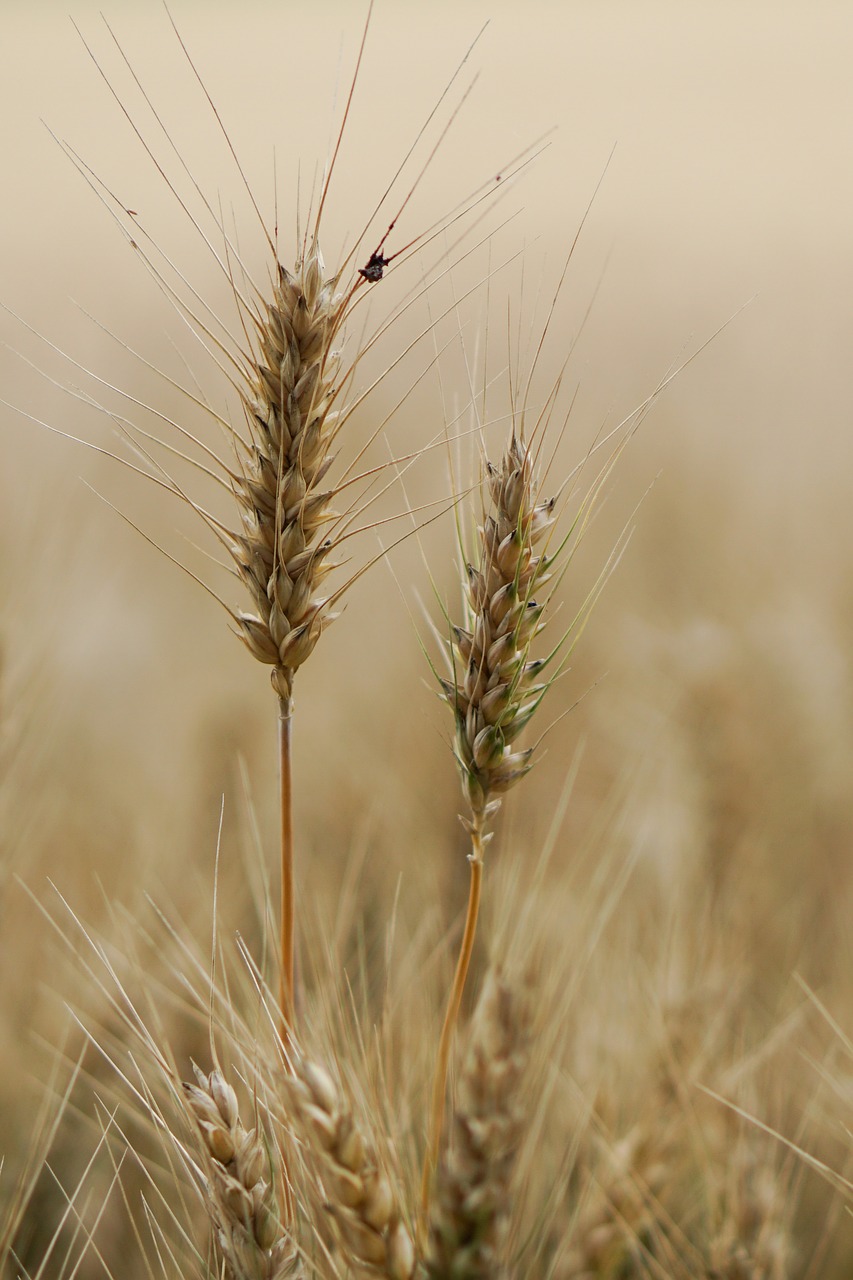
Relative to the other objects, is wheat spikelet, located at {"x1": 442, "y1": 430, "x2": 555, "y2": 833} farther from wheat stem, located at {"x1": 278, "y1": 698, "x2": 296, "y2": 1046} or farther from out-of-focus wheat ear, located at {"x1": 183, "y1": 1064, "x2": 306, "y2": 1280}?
out-of-focus wheat ear, located at {"x1": 183, "y1": 1064, "x2": 306, "y2": 1280}

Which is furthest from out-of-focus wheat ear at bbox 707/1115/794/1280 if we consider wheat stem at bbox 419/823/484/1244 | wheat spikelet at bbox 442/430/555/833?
wheat spikelet at bbox 442/430/555/833

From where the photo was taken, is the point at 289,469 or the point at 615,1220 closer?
the point at 289,469

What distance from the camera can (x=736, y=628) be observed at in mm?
1397

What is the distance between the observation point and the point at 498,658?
0.45 metres

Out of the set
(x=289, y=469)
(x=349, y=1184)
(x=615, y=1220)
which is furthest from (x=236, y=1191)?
(x=289, y=469)

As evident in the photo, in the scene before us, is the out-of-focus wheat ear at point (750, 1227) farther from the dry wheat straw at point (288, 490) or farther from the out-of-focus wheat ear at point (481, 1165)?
the dry wheat straw at point (288, 490)

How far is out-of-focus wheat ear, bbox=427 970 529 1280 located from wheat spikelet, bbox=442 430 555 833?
115 millimetres

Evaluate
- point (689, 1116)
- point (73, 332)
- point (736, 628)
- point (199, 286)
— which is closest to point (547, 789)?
point (736, 628)

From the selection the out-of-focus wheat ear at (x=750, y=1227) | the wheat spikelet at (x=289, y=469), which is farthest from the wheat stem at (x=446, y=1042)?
the out-of-focus wheat ear at (x=750, y=1227)

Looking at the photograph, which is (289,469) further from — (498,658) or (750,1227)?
(750,1227)

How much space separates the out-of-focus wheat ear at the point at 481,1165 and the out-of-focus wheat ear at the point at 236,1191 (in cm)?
10

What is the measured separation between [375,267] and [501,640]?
212 mm

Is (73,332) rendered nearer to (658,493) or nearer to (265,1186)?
(658,493)

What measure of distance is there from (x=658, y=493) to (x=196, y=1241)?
150cm
